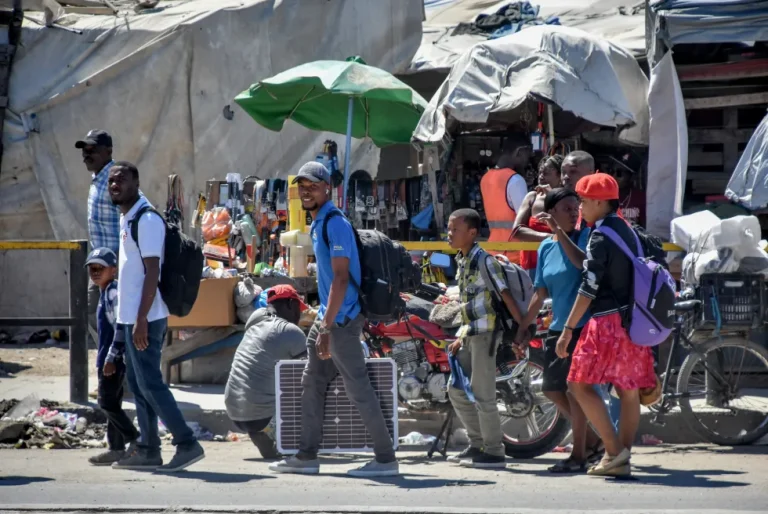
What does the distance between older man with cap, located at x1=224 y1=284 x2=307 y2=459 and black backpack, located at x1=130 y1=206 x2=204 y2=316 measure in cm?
82

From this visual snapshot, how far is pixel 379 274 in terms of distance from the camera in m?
7.33

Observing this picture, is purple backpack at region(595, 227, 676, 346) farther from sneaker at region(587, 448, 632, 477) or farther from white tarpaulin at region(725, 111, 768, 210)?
white tarpaulin at region(725, 111, 768, 210)

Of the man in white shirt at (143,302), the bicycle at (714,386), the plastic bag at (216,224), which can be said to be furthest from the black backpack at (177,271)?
the plastic bag at (216,224)

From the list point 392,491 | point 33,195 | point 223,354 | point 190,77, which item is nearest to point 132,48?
point 190,77

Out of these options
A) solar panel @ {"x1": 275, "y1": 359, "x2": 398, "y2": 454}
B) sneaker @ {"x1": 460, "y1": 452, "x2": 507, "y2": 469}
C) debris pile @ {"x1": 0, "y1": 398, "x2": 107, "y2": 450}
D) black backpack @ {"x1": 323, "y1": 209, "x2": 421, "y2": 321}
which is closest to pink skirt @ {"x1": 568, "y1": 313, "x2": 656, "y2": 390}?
sneaker @ {"x1": 460, "y1": 452, "x2": 507, "y2": 469}

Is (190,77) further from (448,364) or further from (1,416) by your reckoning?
(448,364)

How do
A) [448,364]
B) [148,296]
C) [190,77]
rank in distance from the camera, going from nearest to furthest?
[148,296] → [448,364] → [190,77]

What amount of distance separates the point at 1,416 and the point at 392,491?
14.4 feet

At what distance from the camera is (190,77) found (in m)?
14.2

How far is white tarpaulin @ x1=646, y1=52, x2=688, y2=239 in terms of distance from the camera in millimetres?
11570

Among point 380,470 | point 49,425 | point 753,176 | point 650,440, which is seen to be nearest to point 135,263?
point 380,470

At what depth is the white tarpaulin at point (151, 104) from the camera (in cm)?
1413

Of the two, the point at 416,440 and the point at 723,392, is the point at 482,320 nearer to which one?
the point at 416,440

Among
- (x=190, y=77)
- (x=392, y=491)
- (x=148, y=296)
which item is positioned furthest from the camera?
(x=190, y=77)
